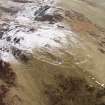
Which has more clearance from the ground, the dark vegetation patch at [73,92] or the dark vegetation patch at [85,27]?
the dark vegetation patch at [85,27]

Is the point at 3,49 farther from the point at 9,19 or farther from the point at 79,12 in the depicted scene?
the point at 79,12

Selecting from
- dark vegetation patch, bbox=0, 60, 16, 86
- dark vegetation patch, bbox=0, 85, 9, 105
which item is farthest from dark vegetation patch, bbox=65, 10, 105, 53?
dark vegetation patch, bbox=0, 85, 9, 105

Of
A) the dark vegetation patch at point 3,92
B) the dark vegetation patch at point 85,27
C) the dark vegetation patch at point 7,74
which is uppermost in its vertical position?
the dark vegetation patch at point 85,27

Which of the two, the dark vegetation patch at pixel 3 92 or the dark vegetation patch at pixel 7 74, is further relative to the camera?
the dark vegetation patch at pixel 7 74

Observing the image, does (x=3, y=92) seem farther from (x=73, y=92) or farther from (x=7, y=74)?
(x=73, y=92)

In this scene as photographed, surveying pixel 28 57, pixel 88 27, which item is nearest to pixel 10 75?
pixel 28 57

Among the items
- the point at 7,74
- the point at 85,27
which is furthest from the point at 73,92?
the point at 85,27

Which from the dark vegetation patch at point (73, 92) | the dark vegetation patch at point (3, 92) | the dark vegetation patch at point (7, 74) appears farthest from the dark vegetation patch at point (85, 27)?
the dark vegetation patch at point (3, 92)

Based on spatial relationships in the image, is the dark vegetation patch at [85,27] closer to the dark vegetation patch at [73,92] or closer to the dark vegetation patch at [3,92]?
the dark vegetation patch at [73,92]

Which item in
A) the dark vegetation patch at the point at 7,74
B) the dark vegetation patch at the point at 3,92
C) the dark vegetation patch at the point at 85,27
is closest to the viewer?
the dark vegetation patch at the point at 3,92
